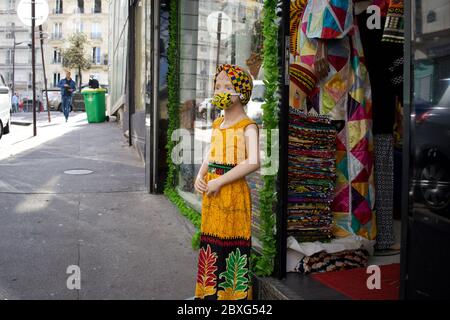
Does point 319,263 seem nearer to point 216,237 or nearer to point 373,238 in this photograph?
point 373,238

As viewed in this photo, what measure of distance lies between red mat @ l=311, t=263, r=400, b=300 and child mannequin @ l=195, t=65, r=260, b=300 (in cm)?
64

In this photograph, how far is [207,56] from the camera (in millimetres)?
6180

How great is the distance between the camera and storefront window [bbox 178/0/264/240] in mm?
4625

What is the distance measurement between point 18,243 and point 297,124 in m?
2.74

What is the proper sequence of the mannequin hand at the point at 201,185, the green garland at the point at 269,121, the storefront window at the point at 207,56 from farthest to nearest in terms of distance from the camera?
the storefront window at the point at 207,56 → the green garland at the point at 269,121 → the mannequin hand at the point at 201,185

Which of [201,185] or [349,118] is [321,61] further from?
[201,185]

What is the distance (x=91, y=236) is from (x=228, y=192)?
2.50 meters

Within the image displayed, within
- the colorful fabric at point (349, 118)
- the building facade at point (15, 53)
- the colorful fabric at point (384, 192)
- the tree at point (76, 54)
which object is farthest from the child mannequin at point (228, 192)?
the building facade at point (15, 53)

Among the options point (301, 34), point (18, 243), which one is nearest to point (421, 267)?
point (301, 34)

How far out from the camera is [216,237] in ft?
10.7

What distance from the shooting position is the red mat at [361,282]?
11.1 ft

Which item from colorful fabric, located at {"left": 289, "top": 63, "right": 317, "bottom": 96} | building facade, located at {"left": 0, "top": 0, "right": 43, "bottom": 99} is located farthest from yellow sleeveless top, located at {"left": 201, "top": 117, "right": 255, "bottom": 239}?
building facade, located at {"left": 0, "top": 0, "right": 43, "bottom": 99}

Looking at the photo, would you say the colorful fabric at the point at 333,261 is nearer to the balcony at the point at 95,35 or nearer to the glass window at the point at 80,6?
the balcony at the point at 95,35

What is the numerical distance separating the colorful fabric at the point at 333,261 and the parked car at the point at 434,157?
1654 millimetres
